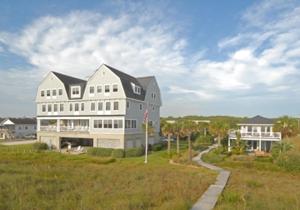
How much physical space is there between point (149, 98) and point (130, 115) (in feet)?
24.4

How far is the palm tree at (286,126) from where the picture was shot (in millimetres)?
38531

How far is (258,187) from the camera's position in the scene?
56.6 feet

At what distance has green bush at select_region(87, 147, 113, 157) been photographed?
124 feet

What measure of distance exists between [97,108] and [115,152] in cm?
811

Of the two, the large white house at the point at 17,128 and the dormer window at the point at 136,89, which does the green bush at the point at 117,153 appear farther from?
the large white house at the point at 17,128

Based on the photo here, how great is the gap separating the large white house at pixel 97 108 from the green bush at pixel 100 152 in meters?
1.99

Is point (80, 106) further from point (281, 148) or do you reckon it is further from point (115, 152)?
point (281, 148)

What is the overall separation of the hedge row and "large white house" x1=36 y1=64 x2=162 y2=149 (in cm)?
191

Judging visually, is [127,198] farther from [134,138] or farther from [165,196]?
[134,138]

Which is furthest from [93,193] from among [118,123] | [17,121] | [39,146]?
[17,121]

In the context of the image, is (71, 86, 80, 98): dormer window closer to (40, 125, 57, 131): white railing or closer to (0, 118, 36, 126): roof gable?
(40, 125, 57, 131): white railing

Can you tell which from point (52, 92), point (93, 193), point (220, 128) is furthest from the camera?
point (52, 92)

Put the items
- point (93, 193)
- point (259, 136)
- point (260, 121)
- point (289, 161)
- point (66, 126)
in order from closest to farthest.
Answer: point (93, 193), point (289, 161), point (259, 136), point (260, 121), point (66, 126)

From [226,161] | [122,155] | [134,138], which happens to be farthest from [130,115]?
[226,161]
